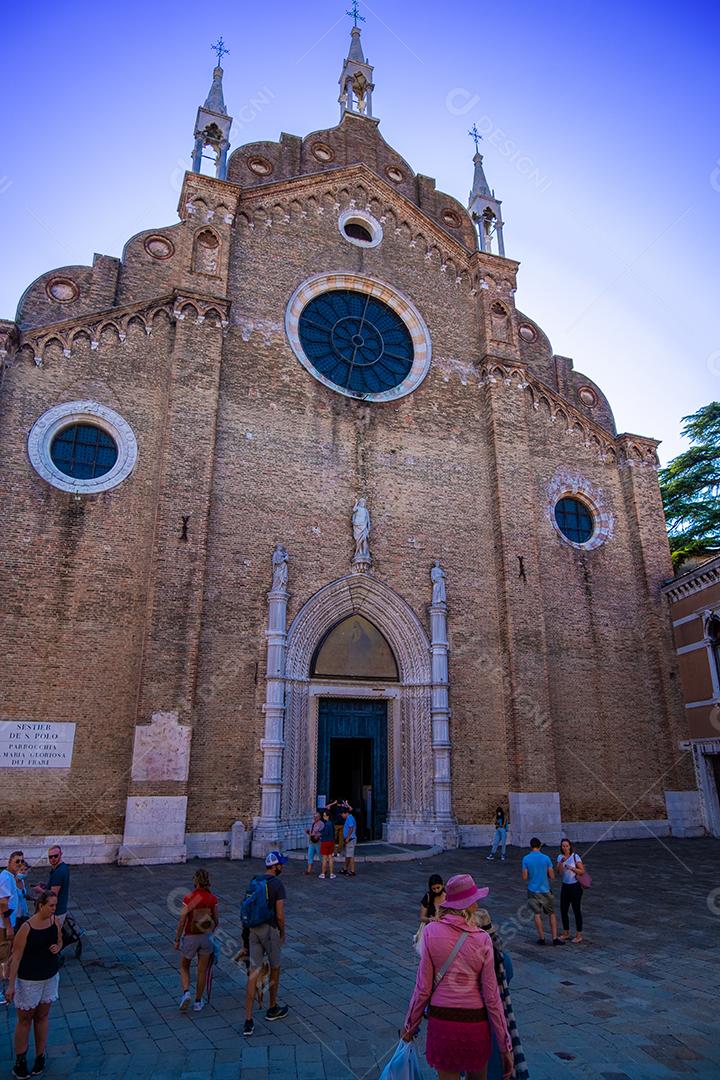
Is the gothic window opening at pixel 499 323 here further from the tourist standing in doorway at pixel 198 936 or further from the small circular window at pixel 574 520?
the tourist standing in doorway at pixel 198 936

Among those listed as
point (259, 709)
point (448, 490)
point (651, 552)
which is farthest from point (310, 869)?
point (651, 552)

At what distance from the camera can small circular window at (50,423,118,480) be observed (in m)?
15.7

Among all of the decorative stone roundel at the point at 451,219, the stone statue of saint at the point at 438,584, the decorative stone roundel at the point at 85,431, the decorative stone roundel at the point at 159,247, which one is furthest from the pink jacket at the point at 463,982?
the decorative stone roundel at the point at 451,219

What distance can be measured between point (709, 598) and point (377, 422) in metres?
10.2

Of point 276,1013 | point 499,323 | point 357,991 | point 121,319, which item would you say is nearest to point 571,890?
point 357,991

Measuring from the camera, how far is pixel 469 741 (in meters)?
17.1

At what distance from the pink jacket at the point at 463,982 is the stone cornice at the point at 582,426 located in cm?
1873

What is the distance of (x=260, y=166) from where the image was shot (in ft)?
68.1

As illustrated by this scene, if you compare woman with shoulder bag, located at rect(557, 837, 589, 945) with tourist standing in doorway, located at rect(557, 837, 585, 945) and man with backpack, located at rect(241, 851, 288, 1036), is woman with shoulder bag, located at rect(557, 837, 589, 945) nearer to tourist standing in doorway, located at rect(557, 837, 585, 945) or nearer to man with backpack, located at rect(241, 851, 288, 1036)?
tourist standing in doorway, located at rect(557, 837, 585, 945)

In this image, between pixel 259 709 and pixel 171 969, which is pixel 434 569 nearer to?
pixel 259 709

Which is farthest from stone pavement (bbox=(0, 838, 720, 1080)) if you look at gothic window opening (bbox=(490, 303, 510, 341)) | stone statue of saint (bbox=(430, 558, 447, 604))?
gothic window opening (bbox=(490, 303, 510, 341))

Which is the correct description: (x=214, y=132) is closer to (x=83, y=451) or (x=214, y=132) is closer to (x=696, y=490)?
(x=83, y=451)

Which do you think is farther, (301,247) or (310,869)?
(301,247)

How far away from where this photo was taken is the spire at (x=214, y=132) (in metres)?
19.5
